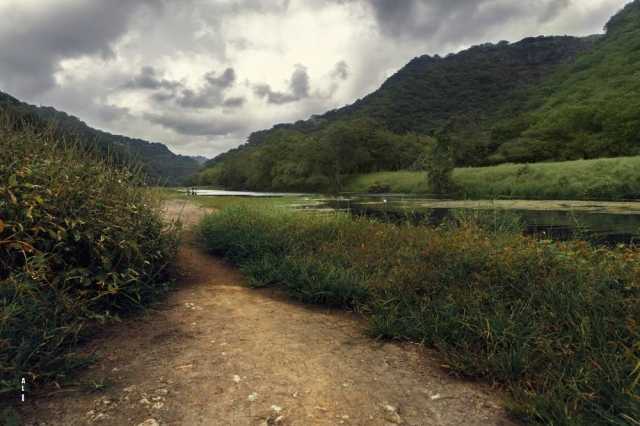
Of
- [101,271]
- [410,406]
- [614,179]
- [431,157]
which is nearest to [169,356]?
[101,271]

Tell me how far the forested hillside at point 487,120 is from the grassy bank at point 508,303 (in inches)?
1581

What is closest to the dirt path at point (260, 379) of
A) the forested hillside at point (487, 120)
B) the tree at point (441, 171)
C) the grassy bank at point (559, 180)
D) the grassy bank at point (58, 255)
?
the grassy bank at point (58, 255)

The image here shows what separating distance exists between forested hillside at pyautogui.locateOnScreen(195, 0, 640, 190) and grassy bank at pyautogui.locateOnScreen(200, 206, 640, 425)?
40169mm

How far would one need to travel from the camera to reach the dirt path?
326 centimetres

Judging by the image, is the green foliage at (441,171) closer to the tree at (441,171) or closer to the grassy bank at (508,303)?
the tree at (441,171)

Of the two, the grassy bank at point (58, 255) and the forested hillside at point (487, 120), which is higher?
the forested hillside at point (487, 120)

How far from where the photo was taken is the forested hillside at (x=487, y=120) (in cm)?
5378

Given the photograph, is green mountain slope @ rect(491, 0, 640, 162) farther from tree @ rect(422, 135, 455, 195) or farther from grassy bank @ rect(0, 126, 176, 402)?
grassy bank @ rect(0, 126, 176, 402)

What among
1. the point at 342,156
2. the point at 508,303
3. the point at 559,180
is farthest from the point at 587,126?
the point at 508,303

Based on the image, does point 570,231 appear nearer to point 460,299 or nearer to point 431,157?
point 460,299

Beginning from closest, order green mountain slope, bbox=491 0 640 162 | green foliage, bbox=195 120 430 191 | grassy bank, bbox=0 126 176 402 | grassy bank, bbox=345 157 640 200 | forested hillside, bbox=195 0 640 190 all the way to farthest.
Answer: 1. grassy bank, bbox=0 126 176 402
2. grassy bank, bbox=345 157 640 200
3. green mountain slope, bbox=491 0 640 162
4. forested hillside, bbox=195 0 640 190
5. green foliage, bbox=195 120 430 191

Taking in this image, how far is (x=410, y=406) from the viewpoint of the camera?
3.52m

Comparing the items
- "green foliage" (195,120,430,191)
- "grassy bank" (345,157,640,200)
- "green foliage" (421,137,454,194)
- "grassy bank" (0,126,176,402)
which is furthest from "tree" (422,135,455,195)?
"grassy bank" (0,126,176,402)

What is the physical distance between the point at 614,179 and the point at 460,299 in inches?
1254
